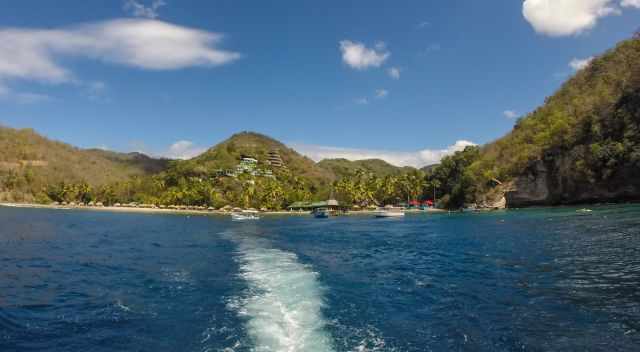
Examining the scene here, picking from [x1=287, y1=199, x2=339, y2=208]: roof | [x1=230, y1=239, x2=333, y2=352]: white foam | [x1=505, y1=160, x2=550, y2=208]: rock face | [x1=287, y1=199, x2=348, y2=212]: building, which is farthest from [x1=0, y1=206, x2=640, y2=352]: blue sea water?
[x1=287, y1=199, x2=339, y2=208]: roof

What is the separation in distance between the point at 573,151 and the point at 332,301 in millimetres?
104882

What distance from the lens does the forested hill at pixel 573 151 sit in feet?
293

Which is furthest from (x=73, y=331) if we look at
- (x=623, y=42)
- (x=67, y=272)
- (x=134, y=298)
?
(x=623, y=42)

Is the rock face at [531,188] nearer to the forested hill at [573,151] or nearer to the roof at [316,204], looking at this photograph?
the forested hill at [573,151]

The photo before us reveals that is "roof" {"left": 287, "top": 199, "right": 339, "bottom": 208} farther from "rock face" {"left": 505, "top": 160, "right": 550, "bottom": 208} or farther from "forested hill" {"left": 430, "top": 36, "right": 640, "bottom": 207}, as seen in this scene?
"rock face" {"left": 505, "top": 160, "right": 550, "bottom": 208}

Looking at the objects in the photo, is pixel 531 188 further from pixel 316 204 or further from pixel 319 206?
pixel 319 206

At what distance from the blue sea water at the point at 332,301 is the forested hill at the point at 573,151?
7097 cm

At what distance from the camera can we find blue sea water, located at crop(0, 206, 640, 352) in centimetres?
Answer: 1222

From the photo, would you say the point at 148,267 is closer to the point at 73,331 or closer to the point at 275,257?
the point at 275,257

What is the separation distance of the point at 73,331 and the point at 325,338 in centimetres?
825

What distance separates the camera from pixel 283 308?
15578 millimetres

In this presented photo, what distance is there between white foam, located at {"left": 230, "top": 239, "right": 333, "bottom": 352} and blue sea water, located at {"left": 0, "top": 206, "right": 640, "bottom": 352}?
0.06 metres

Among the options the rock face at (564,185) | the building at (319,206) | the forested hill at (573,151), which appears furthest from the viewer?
the building at (319,206)

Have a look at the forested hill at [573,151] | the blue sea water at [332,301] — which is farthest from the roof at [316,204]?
the blue sea water at [332,301]
